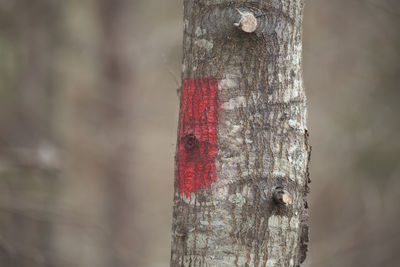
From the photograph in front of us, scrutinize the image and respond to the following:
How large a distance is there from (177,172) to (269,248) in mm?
411

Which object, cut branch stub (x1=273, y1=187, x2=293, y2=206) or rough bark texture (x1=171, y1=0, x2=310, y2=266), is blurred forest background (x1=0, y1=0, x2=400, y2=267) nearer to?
rough bark texture (x1=171, y1=0, x2=310, y2=266)

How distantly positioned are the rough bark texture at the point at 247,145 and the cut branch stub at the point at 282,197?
0.02m

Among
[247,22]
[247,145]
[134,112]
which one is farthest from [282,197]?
[134,112]

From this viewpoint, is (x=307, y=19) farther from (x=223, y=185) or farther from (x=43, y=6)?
(x=223, y=185)

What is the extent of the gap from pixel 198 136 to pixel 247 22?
41 cm

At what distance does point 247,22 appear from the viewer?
4.88 ft

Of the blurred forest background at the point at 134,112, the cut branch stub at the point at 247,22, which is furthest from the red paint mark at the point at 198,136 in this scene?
the blurred forest background at the point at 134,112

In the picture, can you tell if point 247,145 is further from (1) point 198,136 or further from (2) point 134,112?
(2) point 134,112

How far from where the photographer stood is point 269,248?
60.6 inches

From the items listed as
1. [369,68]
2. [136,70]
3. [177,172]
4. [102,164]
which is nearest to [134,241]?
[102,164]

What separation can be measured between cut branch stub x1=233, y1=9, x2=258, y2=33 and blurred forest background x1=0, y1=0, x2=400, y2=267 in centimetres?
423

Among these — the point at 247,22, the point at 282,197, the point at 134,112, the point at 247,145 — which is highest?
the point at 134,112

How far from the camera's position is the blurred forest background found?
6387mm

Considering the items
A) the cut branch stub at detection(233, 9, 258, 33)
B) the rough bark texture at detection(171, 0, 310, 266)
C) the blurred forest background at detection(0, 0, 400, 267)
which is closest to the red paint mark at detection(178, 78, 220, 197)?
the rough bark texture at detection(171, 0, 310, 266)
